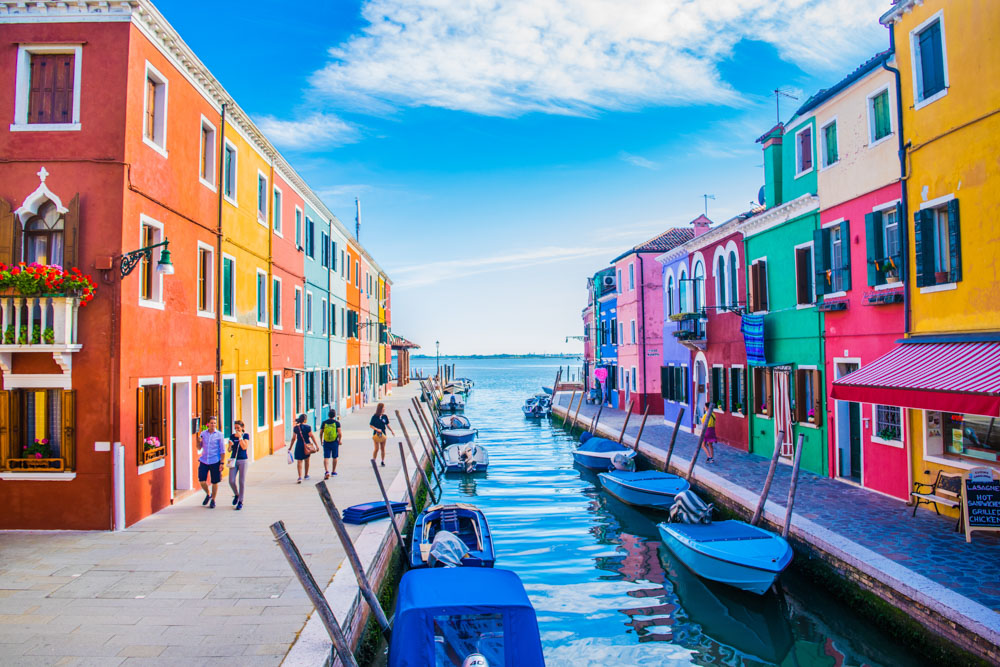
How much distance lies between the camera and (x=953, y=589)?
7984mm

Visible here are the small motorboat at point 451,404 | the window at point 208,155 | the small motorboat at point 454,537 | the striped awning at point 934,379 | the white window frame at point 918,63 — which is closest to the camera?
the striped awning at point 934,379

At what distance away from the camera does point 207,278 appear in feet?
49.5

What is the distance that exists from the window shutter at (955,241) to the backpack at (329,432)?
12.9 meters

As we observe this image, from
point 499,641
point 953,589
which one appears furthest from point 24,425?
point 953,589

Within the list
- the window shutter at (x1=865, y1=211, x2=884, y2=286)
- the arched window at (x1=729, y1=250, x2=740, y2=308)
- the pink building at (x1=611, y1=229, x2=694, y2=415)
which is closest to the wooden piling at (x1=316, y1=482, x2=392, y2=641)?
the window shutter at (x1=865, y1=211, x2=884, y2=286)

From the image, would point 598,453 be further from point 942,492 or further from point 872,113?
point 872,113

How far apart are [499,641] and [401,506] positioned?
7143mm

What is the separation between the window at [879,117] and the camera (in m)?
13.4

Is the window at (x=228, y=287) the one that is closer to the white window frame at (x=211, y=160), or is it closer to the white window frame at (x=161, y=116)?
the white window frame at (x=211, y=160)

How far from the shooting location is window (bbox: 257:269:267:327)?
19.0 m

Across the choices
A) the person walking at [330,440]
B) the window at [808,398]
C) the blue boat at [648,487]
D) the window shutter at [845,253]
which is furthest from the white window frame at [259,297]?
the window shutter at [845,253]

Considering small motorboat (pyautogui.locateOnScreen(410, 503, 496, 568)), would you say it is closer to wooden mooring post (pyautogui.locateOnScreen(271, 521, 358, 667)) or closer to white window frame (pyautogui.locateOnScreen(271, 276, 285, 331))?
wooden mooring post (pyautogui.locateOnScreen(271, 521, 358, 667))

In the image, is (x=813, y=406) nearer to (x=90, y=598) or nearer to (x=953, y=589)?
(x=953, y=589)

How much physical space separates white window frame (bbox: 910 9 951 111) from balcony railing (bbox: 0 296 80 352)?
14752 mm
